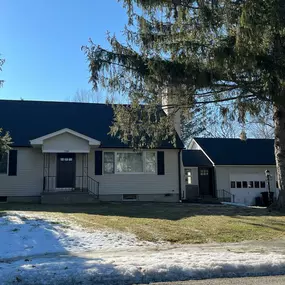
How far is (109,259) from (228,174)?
60.4 feet

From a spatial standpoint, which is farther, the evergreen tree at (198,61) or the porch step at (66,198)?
the porch step at (66,198)

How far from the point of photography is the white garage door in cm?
2356

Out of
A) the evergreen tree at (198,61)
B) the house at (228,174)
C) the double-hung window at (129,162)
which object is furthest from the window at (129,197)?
the evergreen tree at (198,61)

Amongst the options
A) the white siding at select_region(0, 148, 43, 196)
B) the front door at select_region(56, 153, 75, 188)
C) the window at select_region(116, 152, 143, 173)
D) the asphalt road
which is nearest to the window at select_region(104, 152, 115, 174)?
the window at select_region(116, 152, 143, 173)

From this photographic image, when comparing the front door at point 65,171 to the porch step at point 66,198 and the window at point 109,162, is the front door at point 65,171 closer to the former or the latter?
the porch step at point 66,198

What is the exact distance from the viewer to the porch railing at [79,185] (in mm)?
17953

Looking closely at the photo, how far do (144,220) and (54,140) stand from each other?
8.45m

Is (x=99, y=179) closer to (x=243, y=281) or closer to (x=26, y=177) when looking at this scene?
(x=26, y=177)

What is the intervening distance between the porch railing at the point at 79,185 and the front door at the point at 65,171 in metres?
0.20

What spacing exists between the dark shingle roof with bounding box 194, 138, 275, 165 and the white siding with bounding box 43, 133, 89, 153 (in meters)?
9.70

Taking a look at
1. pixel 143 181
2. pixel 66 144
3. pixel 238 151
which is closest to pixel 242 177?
pixel 238 151

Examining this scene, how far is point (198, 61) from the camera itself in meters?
10.9

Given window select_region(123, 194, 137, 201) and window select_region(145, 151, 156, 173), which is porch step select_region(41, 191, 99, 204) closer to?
window select_region(123, 194, 137, 201)

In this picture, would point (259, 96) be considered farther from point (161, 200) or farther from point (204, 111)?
point (161, 200)
